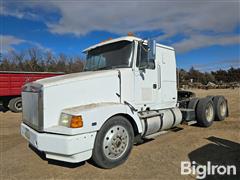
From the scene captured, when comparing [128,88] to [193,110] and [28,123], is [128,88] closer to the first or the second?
[28,123]

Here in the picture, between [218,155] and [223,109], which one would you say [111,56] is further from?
[223,109]

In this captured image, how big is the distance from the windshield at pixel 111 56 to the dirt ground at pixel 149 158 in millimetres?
2090

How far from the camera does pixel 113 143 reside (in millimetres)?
4270

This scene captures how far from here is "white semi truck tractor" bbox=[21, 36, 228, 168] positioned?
381 cm

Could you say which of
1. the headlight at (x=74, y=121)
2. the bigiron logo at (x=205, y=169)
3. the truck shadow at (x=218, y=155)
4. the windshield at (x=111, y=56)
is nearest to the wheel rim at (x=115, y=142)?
the headlight at (x=74, y=121)

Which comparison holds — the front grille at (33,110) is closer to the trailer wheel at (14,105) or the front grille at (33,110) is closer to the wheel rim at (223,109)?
the wheel rim at (223,109)

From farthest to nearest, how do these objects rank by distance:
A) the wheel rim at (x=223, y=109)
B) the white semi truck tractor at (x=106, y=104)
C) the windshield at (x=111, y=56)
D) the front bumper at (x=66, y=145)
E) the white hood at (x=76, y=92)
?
the wheel rim at (x=223, y=109), the windshield at (x=111, y=56), the white hood at (x=76, y=92), the white semi truck tractor at (x=106, y=104), the front bumper at (x=66, y=145)

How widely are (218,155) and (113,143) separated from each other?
2335mm

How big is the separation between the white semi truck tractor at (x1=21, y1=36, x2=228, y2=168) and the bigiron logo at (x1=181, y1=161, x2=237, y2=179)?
1.16 meters

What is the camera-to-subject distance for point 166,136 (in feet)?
20.8

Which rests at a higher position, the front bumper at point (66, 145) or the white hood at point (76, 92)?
the white hood at point (76, 92)

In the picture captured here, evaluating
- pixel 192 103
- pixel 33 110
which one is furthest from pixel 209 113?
pixel 33 110

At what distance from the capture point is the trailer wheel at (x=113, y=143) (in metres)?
4.04

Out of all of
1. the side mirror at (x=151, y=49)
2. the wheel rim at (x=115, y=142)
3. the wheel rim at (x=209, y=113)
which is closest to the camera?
the wheel rim at (x=115, y=142)
